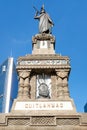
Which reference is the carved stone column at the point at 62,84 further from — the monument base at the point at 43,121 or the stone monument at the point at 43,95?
the monument base at the point at 43,121

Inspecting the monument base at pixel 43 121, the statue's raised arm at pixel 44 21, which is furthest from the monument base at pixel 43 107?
the statue's raised arm at pixel 44 21

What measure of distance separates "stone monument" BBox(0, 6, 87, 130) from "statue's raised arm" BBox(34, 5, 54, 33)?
92 cm

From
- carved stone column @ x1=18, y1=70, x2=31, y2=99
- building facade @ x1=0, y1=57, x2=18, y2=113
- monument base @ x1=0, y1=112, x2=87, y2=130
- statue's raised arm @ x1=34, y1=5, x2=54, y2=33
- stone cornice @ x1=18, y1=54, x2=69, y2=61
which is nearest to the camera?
monument base @ x1=0, y1=112, x2=87, y2=130

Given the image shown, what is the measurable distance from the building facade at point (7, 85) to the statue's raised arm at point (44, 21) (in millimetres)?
99879

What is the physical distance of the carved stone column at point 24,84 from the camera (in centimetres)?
2081

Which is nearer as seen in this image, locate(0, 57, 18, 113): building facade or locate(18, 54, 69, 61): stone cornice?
locate(18, 54, 69, 61): stone cornice

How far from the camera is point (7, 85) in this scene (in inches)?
5157

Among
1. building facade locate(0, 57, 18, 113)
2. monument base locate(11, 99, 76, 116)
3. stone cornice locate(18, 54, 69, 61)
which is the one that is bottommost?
monument base locate(11, 99, 76, 116)

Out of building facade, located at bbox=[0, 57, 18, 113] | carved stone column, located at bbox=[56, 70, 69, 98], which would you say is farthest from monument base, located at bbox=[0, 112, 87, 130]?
building facade, located at bbox=[0, 57, 18, 113]

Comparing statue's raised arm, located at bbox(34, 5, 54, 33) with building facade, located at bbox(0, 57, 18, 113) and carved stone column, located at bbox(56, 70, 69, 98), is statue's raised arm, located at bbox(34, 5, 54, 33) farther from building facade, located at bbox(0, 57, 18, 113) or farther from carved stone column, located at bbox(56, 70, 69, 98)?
building facade, located at bbox(0, 57, 18, 113)

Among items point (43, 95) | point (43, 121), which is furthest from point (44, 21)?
point (43, 121)

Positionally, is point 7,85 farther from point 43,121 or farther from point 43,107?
point 43,121

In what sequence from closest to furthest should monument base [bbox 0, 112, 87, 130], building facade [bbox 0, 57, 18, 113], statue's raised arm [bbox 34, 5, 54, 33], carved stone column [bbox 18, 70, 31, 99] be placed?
monument base [bbox 0, 112, 87, 130] → carved stone column [bbox 18, 70, 31, 99] → statue's raised arm [bbox 34, 5, 54, 33] → building facade [bbox 0, 57, 18, 113]

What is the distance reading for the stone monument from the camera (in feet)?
60.0
